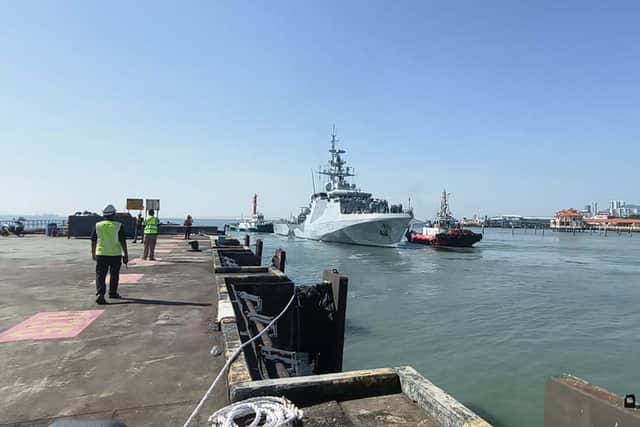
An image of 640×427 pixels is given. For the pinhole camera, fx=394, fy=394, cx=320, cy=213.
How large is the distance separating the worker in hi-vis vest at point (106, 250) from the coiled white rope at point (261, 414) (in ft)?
15.3

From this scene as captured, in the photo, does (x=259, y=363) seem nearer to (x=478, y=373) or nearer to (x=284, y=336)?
(x=284, y=336)

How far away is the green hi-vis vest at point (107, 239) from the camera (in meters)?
6.49

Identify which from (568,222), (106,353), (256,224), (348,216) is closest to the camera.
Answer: (106,353)

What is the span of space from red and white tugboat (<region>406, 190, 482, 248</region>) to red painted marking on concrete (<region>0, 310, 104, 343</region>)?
4599 cm

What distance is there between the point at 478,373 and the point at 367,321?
4400mm

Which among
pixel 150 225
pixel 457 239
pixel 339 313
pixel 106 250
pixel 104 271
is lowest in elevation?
pixel 457 239

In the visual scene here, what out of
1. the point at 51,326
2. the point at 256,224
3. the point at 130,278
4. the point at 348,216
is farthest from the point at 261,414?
the point at 256,224

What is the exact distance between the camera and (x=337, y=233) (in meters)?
48.7

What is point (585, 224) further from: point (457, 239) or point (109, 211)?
point (109, 211)


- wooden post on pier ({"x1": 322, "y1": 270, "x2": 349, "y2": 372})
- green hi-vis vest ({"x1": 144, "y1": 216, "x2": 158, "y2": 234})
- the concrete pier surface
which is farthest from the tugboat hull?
the concrete pier surface

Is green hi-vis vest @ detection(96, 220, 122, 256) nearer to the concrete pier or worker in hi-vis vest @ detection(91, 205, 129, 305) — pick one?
worker in hi-vis vest @ detection(91, 205, 129, 305)

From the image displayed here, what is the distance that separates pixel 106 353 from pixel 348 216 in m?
41.8

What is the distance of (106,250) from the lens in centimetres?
651

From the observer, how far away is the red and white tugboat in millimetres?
47594
